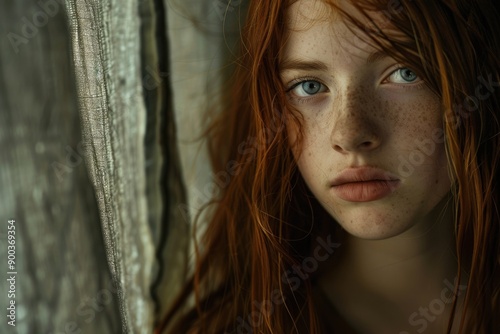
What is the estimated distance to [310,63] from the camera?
0.81m

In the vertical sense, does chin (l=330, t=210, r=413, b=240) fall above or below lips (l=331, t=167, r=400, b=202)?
below

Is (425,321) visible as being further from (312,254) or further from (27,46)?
(27,46)

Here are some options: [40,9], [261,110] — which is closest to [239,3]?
[261,110]

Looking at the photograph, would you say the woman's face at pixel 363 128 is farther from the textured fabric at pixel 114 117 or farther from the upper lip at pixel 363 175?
the textured fabric at pixel 114 117

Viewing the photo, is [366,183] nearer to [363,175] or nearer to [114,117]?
[363,175]

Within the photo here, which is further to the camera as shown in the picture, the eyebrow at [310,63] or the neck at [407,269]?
the neck at [407,269]

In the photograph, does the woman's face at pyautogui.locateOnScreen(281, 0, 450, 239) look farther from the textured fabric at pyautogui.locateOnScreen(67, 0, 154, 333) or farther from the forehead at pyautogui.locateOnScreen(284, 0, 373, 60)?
the textured fabric at pyautogui.locateOnScreen(67, 0, 154, 333)

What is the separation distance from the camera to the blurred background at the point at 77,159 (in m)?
0.79

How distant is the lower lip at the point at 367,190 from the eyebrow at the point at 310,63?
0.45 feet

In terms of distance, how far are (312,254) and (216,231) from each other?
138 millimetres

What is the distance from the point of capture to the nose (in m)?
0.78

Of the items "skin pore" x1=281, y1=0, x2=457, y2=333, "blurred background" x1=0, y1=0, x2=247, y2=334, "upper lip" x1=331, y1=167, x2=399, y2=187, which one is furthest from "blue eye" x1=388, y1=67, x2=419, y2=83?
"blurred background" x1=0, y1=0, x2=247, y2=334

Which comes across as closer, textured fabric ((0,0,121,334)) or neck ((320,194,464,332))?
textured fabric ((0,0,121,334))

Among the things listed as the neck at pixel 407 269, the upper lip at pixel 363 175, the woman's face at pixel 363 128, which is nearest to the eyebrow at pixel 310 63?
the woman's face at pixel 363 128
